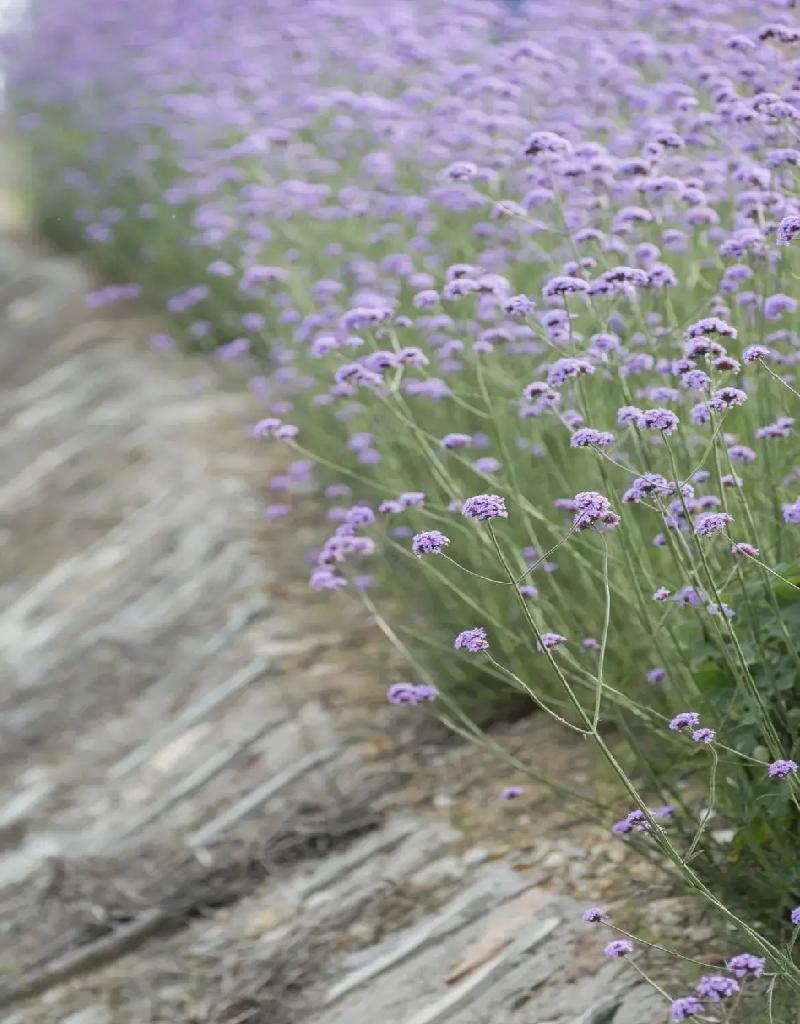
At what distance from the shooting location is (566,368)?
2211 mm

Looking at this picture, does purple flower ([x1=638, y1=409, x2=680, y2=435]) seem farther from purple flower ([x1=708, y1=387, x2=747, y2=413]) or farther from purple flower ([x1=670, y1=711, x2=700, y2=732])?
purple flower ([x1=670, y1=711, x2=700, y2=732])

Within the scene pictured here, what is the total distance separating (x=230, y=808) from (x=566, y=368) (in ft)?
5.95

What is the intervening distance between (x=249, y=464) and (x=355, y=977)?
106 inches

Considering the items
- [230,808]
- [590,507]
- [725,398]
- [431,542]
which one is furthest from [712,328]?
[230,808]

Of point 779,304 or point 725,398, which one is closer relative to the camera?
point 725,398

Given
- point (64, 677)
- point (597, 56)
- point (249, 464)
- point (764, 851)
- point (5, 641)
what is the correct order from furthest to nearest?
point (249, 464) → point (5, 641) → point (64, 677) → point (597, 56) → point (764, 851)

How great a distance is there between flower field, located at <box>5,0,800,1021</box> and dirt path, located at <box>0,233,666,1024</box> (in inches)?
7.7

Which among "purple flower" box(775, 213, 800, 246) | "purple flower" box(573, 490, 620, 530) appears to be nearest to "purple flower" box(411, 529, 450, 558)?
"purple flower" box(573, 490, 620, 530)

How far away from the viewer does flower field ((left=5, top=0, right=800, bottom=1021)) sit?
2264 millimetres

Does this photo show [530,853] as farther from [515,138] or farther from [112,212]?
[112,212]

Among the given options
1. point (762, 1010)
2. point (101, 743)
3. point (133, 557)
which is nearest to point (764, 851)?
point (762, 1010)

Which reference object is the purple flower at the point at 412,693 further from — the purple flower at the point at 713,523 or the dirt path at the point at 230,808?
the purple flower at the point at 713,523

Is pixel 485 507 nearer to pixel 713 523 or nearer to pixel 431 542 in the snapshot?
pixel 431 542

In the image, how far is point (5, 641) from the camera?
4852 mm
